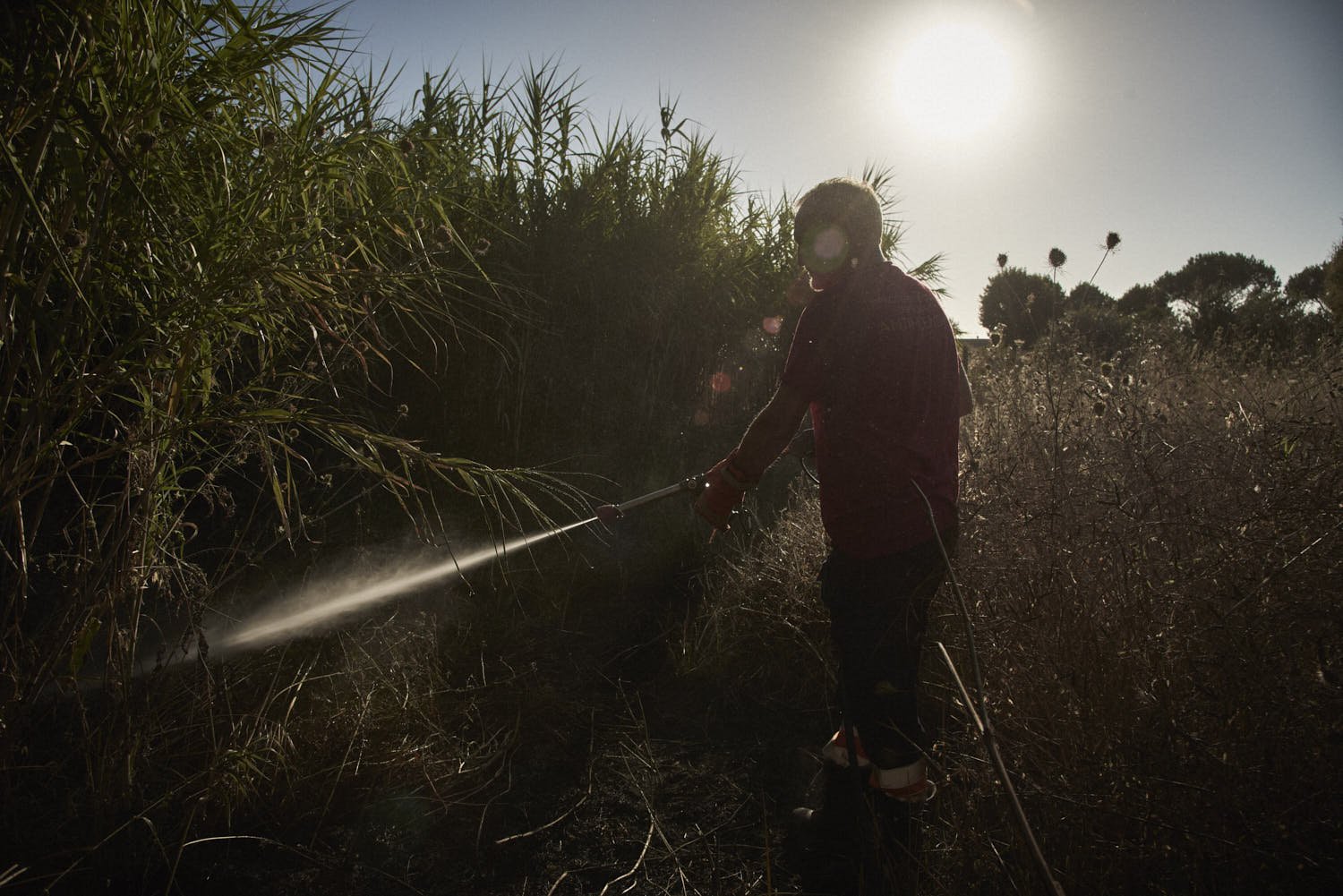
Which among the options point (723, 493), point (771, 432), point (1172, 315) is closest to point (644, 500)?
point (723, 493)

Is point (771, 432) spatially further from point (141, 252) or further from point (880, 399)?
point (141, 252)

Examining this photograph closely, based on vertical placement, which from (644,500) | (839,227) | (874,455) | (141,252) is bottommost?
(644,500)

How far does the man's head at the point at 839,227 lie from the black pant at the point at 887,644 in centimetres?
82

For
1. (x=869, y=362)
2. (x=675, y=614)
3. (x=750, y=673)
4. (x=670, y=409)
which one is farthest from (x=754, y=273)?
(x=869, y=362)

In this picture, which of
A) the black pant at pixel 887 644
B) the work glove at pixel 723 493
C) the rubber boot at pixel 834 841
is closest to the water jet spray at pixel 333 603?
the work glove at pixel 723 493

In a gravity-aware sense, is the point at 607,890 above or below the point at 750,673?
below

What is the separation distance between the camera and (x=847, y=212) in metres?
2.03

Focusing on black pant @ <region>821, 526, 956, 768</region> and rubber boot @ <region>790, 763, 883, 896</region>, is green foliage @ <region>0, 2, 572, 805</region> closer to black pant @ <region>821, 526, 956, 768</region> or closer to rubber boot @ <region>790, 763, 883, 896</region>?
black pant @ <region>821, 526, 956, 768</region>

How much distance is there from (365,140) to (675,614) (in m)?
2.67

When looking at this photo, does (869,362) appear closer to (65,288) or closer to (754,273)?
(65,288)

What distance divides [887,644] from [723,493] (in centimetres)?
62

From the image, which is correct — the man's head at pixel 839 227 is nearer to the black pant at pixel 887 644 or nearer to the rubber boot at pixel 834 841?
the black pant at pixel 887 644

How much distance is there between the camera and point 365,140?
1.81 meters

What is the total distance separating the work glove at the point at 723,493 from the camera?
7.09ft
